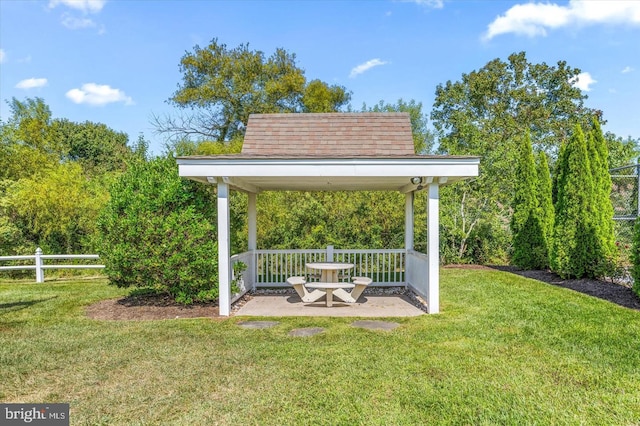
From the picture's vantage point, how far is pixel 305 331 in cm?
584

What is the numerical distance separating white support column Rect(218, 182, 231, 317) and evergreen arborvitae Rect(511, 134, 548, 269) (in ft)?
29.0

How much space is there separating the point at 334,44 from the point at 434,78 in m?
8.04

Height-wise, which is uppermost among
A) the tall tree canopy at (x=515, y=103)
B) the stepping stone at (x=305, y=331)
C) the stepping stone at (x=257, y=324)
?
the tall tree canopy at (x=515, y=103)

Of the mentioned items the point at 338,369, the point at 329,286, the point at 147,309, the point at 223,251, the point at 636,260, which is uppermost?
the point at 223,251

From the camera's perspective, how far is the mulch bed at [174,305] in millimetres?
7004

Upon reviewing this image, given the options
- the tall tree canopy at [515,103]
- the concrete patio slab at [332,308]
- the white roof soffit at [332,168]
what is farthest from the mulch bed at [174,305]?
the tall tree canopy at [515,103]

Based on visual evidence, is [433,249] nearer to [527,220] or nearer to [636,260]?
[636,260]

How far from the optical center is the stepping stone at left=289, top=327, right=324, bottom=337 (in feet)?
18.6

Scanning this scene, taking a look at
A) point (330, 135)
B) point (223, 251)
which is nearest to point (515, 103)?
point (330, 135)

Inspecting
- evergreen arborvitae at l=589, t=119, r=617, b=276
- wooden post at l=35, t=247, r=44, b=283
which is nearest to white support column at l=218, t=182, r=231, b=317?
wooden post at l=35, t=247, r=44, b=283

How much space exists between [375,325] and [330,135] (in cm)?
436

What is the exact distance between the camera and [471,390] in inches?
146

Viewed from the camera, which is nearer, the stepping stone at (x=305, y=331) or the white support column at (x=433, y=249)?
the stepping stone at (x=305, y=331)

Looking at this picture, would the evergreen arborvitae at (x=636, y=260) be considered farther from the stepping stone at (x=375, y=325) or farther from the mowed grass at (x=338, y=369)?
the stepping stone at (x=375, y=325)
